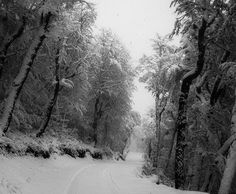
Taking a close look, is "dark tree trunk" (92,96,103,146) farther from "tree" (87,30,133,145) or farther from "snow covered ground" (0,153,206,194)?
"snow covered ground" (0,153,206,194)

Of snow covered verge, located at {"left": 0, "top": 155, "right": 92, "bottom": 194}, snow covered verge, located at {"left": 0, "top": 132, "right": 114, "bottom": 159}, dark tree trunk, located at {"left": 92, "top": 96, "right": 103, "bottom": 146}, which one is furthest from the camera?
dark tree trunk, located at {"left": 92, "top": 96, "right": 103, "bottom": 146}

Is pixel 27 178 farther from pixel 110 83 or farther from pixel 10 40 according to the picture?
pixel 110 83

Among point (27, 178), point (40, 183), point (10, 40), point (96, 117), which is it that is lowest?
point (40, 183)

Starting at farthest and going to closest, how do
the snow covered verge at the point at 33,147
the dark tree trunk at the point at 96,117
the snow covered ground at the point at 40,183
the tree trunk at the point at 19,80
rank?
the dark tree trunk at the point at 96,117 → the tree trunk at the point at 19,80 → the snow covered verge at the point at 33,147 → the snow covered ground at the point at 40,183

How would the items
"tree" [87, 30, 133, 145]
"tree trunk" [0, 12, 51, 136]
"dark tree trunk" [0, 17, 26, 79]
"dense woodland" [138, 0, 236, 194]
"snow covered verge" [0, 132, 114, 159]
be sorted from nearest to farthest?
"dense woodland" [138, 0, 236, 194]
"snow covered verge" [0, 132, 114, 159]
"tree trunk" [0, 12, 51, 136]
"dark tree trunk" [0, 17, 26, 79]
"tree" [87, 30, 133, 145]

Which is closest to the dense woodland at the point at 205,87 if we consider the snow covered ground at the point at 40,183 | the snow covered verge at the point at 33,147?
the snow covered ground at the point at 40,183

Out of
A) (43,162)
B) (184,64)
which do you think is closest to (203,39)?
(184,64)

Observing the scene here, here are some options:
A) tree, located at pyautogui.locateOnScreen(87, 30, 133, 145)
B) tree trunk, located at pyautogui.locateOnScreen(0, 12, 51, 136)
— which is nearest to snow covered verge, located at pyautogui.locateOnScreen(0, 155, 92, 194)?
tree trunk, located at pyautogui.locateOnScreen(0, 12, 51, 136)

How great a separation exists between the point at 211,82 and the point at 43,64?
11012 mm

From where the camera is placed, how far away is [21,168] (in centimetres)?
1220

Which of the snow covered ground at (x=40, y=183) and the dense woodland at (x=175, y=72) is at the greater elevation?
the dense woodland at (x=175, y=72)

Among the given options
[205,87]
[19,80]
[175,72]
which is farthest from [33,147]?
[205,87]

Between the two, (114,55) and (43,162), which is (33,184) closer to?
(43,162)

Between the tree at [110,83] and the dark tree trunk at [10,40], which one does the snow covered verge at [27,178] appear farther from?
the tree at [110,83]
